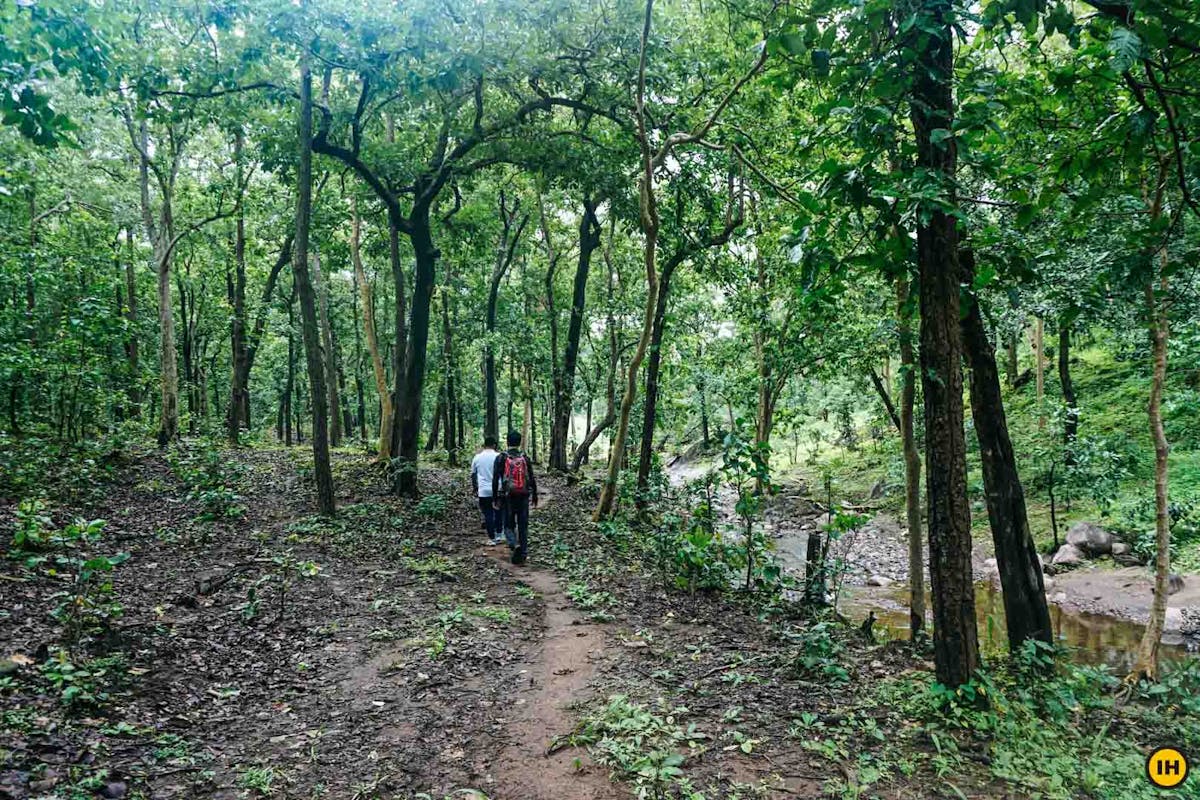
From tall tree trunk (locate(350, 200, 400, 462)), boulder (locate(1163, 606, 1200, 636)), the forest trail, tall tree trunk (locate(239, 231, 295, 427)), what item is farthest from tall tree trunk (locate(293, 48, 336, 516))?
boulder (locate(1163, 606, 1200, 636))

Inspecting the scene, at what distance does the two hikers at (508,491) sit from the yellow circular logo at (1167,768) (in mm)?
8566

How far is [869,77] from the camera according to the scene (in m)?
4.43

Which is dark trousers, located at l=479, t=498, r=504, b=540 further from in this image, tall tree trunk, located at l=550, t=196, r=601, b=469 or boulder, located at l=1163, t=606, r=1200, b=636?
boulder, located at l=1163, t=606, r=1200, b=636

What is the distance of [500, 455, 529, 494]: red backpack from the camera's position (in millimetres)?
10617

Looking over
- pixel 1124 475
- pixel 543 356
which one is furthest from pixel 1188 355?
pixel 543 356

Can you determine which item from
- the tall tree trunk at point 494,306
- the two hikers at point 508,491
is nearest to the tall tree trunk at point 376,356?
the tall tree trunk at point 494,306

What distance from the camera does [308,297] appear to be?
11.7m

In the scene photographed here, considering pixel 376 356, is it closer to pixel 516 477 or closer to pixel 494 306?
pixel 494 306

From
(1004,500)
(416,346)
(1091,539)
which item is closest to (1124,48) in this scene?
(1004,500)

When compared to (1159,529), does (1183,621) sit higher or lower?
lower

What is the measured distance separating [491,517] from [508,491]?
143 centimetres

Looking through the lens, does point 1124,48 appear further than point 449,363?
No

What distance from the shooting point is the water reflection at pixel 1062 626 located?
1063cm

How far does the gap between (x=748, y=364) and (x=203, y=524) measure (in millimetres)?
18536
